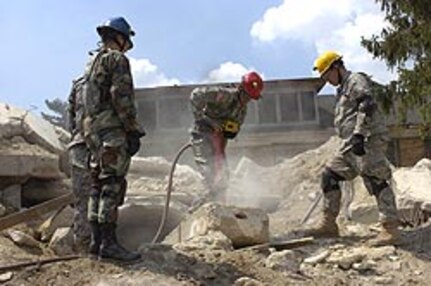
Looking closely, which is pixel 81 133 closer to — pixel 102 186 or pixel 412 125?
pixel 102 186

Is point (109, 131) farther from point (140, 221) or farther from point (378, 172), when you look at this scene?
point (140, 221)

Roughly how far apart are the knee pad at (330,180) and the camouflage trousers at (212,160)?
1.17m

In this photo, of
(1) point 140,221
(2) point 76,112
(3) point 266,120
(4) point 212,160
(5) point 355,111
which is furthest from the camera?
(3) point 266,120

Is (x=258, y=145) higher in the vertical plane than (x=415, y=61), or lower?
lower

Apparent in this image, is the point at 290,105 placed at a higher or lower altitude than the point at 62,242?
higher

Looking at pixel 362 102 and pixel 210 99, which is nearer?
pixel 362 102

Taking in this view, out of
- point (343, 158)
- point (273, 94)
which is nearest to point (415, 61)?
point (343, 158)

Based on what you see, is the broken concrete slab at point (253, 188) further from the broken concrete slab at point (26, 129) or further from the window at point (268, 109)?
the window at point (268, 109)

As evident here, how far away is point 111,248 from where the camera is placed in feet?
15.8

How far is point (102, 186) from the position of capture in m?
4.76

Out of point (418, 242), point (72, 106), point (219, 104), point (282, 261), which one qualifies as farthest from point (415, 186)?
point (72, 106)

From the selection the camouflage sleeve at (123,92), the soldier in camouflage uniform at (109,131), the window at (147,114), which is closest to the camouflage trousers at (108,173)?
the soldier in camouflage uniform at (109,131)

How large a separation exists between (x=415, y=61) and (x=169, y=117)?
10.2 metres

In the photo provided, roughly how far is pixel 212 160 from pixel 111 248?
253 centimetres
